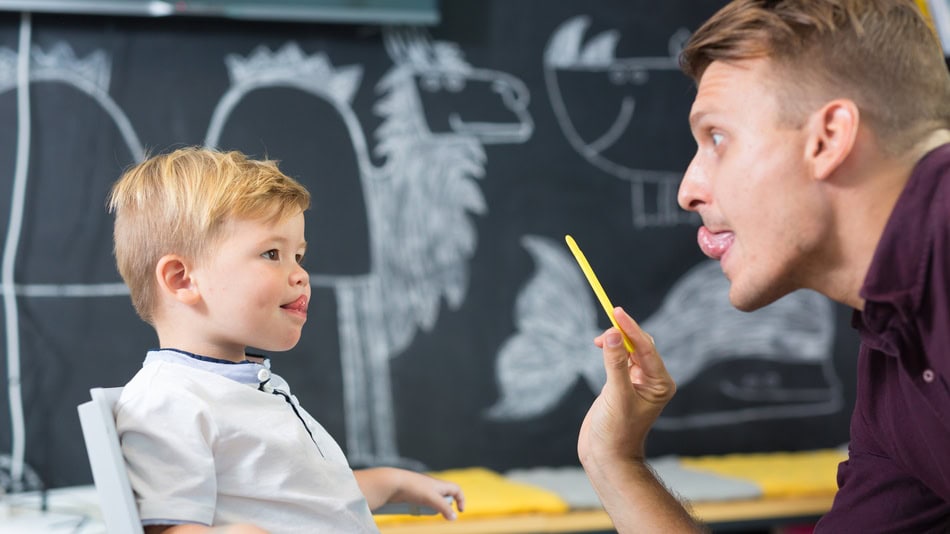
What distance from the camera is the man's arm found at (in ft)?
3.98

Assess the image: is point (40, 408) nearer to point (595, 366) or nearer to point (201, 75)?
point (201, 75)

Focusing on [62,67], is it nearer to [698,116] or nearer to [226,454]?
[226,454]

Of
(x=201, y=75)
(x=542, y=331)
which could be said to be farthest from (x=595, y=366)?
(x=201, y=75)

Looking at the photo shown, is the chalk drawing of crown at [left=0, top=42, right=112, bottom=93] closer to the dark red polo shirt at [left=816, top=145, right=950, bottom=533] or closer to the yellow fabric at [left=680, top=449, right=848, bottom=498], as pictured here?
the yellow fabric at [left=680, top=449, right=848, bottom=498]

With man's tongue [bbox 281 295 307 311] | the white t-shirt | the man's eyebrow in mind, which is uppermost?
the man's eyebrow

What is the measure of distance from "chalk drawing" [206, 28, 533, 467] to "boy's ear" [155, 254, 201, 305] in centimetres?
146

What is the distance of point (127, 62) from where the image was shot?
2.54m

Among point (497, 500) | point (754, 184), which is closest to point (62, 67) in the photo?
point (497, 500)

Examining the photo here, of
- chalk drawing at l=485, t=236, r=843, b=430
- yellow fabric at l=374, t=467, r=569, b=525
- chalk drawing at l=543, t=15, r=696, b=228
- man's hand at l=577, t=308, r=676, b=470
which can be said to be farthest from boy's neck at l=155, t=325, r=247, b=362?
chalk drawing at l=543, t=15, r=696, b=228

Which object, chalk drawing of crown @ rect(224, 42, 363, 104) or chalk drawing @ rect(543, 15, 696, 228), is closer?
Answer: chalk drawing of crown @ rect(224, 42, 363, 104)

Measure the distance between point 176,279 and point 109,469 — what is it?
261mm

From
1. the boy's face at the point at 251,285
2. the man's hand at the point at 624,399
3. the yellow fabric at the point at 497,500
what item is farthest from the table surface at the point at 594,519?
the boy's face at the point at 251,285

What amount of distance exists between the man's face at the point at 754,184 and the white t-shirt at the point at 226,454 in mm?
510

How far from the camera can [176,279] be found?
1.21 meters
